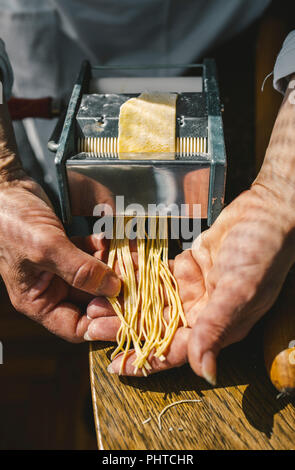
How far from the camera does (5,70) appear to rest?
2004 millimetres

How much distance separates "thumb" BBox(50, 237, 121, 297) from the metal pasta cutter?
0.22 metres

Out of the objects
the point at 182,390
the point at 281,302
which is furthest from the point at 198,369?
the point at 281,302

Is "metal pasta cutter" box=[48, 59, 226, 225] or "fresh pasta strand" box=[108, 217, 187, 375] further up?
"metal pasta cutter" box=[48, 59, 226, 225]

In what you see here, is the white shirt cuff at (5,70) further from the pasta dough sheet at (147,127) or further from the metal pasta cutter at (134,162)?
the pasta dough sheet at (147,127)

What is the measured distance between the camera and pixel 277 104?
2393mm

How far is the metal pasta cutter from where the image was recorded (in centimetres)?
150

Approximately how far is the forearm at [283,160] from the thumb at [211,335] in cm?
49

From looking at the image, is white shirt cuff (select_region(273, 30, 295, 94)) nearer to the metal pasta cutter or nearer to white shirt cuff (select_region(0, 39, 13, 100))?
the metal pasta cutter

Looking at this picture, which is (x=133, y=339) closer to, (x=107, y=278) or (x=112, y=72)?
(x=107, y=278)

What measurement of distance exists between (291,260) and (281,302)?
6.6 inches

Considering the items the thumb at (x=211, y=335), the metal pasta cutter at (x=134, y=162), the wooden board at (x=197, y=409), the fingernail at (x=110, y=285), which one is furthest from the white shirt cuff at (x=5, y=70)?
the thumb at (x=211, y=335)

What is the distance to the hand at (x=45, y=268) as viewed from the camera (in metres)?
1.50

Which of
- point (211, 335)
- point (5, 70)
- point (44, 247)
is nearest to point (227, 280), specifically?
point (211, 335)

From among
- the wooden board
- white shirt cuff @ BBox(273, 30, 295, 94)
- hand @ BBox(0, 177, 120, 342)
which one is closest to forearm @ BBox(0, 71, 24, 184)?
hand @ BBox(0, 177, 120, 342)
